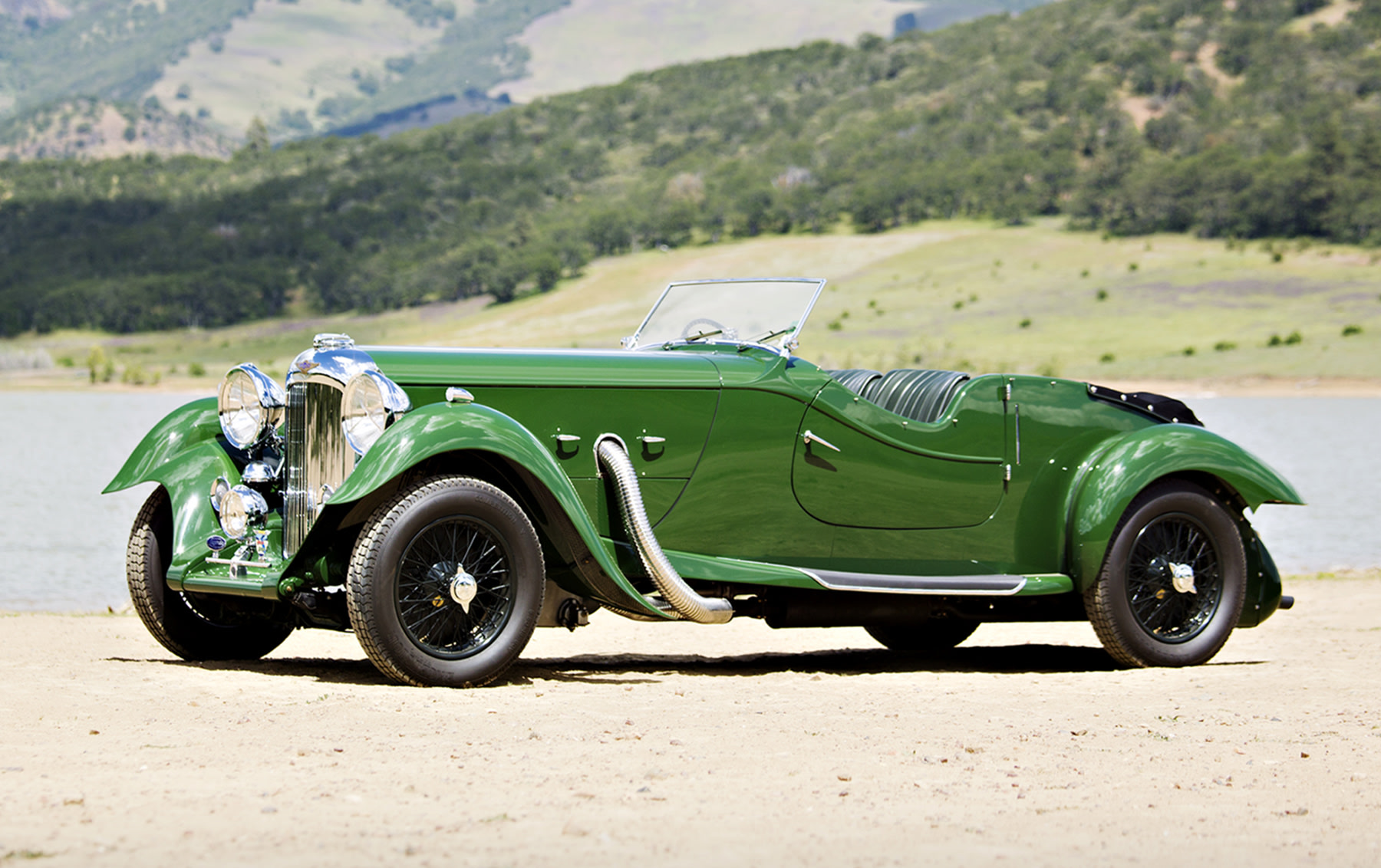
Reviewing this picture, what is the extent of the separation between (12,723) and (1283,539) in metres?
15.1

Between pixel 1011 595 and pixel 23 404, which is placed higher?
pixel 1011 595

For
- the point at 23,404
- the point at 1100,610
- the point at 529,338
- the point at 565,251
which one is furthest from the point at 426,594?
the point at 565,251

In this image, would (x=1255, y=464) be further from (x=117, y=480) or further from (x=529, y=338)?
(x=529, y=338)

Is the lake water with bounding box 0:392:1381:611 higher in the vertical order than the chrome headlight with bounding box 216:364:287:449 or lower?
Result: lower

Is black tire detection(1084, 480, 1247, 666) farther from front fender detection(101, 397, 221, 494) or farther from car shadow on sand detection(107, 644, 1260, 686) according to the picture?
front fender detection(101, 397, 221, 494)

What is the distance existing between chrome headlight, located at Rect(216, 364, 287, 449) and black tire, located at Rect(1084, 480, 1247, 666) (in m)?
3.97

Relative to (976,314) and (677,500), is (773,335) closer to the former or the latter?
(677,500)

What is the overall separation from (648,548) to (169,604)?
2.33m

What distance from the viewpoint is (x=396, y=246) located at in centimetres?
13600

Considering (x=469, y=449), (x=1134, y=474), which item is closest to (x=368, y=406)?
(x=469, y=449)

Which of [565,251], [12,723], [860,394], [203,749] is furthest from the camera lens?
[565,251]

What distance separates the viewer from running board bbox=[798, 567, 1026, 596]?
23.9 ft

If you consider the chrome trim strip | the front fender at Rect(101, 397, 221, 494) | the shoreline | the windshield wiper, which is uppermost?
the windshield wiper

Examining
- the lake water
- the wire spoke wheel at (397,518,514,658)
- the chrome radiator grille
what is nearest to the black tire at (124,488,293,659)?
the chrome radiator grille
